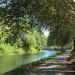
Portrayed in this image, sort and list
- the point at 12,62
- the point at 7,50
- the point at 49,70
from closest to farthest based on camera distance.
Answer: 1. the point at 49,70
2. the point at 12,62
3. the point at 7,50

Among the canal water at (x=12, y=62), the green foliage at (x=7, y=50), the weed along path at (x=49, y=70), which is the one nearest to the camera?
the weed along path at (x=49, y=70)

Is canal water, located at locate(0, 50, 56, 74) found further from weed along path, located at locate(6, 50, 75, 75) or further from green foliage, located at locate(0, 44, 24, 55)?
green foliage, located at locate(0, 44, 24, 55)

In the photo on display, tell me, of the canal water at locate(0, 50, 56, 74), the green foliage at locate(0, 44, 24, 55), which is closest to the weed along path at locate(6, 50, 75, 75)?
the canal water at locate(0, 50, 56, 74)

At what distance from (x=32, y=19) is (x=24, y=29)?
122 centimetres

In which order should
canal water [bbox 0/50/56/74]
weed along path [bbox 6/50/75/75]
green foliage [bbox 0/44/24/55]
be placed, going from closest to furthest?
1. weed along path [bbox 6/50/75/75]
2. canal water [bbox 0/50/56/74]
3. green foliage [bbox 0/44/24/55]

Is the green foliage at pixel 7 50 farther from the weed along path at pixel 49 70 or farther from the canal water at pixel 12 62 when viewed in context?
the weed along path at pixel 49 70

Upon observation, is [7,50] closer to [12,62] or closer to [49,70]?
[12,62]

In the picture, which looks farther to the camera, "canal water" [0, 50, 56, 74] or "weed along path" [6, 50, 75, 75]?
"canal water" [0, 50, 56, 74]

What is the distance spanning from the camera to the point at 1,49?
88.1 metres

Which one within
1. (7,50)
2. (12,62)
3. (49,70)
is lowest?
(12,62)

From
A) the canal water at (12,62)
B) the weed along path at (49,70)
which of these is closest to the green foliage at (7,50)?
the canal water at (12,62)

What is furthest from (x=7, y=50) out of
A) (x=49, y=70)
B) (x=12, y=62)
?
(x=49, y=70)

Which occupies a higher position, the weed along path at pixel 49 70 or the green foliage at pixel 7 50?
the green foliage at pixel 7 50

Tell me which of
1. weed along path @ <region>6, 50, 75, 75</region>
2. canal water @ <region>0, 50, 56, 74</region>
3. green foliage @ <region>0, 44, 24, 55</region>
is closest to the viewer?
weed along path @ <region>6, 50, 75, 75</region>
